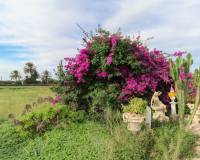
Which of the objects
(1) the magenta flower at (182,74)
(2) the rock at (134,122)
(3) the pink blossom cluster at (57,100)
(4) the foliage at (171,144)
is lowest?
(4) the foliage at (171,144)

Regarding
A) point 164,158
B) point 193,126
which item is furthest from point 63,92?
point 164,158

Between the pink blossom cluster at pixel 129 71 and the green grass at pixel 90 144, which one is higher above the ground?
the pink blossom cluster at pixel 129 71

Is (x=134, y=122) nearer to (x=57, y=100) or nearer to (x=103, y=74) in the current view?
(x=103, y=74)

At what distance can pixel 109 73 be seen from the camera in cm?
825

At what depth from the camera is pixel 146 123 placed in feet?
22.2

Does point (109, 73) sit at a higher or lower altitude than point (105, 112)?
higher

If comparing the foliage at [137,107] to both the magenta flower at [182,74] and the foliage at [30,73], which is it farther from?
the foliage at [30,73]

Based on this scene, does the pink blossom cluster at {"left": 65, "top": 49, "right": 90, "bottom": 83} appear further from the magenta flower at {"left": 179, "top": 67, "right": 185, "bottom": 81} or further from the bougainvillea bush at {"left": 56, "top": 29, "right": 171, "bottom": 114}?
the magenta flower at {"left": 179, "top": 67, "right": 185, "bottom": 81}

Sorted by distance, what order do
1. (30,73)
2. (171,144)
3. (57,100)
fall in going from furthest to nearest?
(30,73), (57,100), (171,144)

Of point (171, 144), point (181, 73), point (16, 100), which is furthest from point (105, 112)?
point (16, 100)

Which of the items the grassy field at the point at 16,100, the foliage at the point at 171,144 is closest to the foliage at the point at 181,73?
the foliage at the point at 171,144

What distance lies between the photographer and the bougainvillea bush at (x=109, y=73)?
8.09m

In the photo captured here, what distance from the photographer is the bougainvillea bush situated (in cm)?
809

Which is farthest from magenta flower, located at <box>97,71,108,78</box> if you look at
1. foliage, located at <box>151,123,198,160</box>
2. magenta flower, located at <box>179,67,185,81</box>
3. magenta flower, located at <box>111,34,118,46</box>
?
magenta flower, located at <box>179,67,185,81</box>
